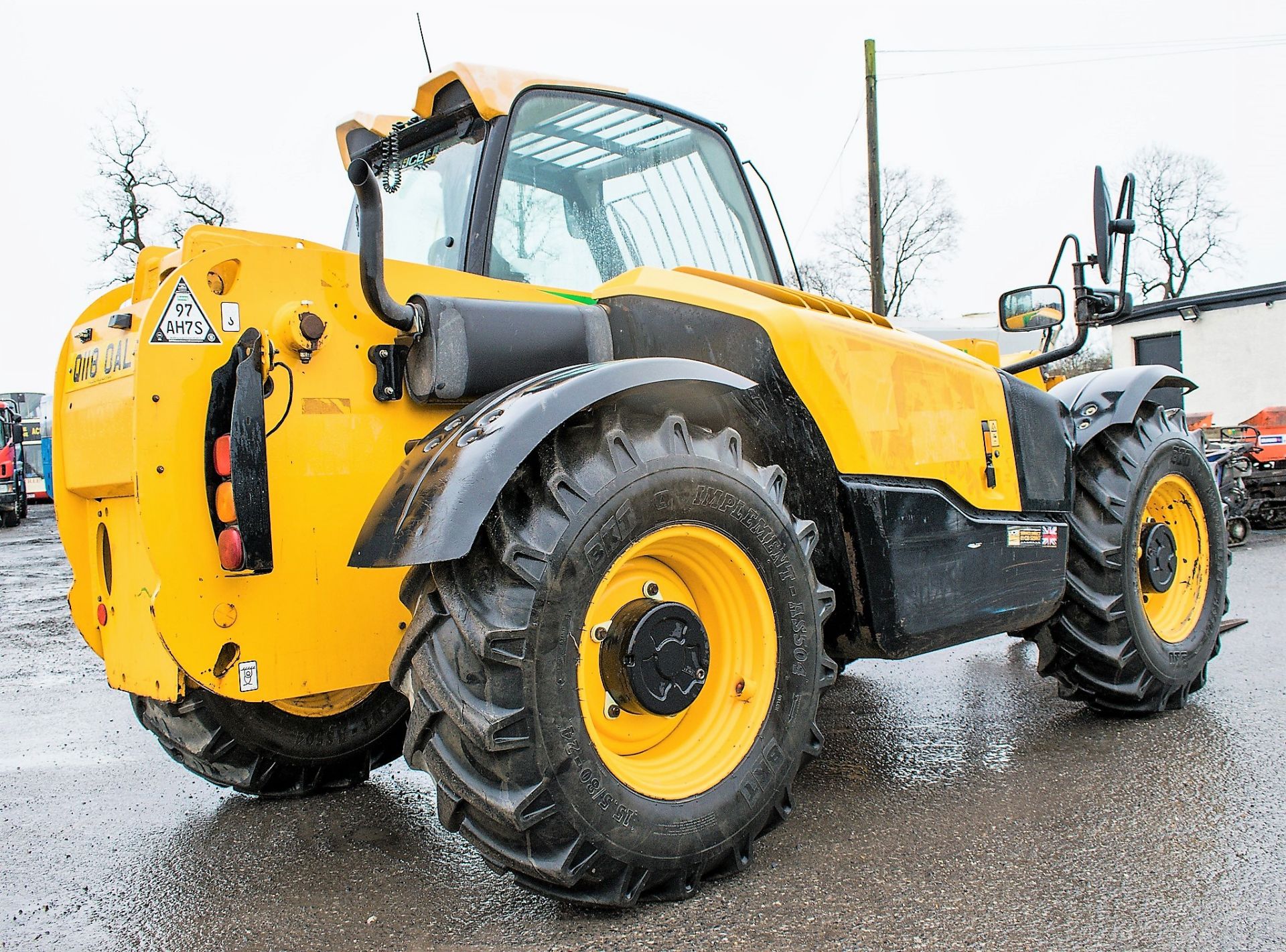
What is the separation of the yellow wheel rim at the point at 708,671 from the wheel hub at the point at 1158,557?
8.04 feet

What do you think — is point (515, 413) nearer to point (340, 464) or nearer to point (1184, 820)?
point (340, 464)

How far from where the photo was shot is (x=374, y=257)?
2510 mm

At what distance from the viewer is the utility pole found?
57.0 feet

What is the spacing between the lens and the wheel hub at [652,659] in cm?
259

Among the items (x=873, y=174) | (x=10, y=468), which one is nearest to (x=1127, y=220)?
(x=873, y=174)

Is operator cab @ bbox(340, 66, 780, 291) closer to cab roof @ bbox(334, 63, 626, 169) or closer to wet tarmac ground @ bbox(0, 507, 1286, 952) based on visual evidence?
cab roof @ bbox(334, 63, 626, 169)

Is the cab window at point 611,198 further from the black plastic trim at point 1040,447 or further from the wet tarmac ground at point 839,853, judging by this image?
the wet tarmac ground at point 839,853

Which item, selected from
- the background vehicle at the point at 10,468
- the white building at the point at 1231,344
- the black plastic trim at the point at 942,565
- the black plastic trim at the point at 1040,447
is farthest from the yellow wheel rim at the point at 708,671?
the background vehicle at the point at 10,468

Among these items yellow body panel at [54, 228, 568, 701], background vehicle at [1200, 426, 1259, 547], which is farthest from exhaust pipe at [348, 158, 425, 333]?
background vehicle at [1200, 426, 1259, 547]

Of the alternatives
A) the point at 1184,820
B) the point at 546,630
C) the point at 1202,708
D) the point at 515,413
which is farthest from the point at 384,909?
the point at 1202,708

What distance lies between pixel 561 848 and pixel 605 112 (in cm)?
249

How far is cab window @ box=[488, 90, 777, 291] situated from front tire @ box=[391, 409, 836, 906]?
35.9 inches

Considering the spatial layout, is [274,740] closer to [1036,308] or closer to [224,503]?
[224,503]

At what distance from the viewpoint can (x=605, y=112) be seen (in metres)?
3.58
